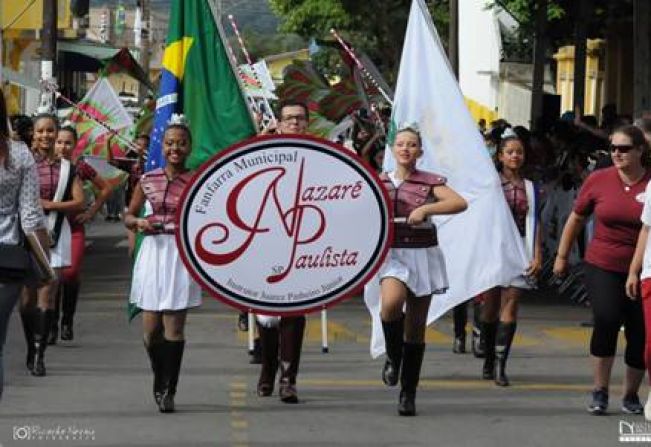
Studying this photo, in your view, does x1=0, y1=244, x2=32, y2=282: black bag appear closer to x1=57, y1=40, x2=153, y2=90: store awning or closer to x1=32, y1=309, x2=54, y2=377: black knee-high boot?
x1=32, y1=309, x2=54, y2=377: black knee-high boot

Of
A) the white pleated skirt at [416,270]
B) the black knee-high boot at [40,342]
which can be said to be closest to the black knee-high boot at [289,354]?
the white pleated skirt at [416,270]

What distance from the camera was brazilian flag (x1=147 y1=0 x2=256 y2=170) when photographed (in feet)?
44.0

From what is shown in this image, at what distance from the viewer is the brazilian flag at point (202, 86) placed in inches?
528

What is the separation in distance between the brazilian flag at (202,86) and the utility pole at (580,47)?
17694 mm

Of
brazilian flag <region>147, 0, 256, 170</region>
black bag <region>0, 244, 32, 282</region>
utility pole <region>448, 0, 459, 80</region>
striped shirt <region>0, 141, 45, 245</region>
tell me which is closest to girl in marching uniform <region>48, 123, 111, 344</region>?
brazilian flag <region>147, 0, 256, 170</region>

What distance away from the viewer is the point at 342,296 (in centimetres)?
1103

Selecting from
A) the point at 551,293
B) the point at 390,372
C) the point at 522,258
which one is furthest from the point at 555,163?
the point at 390,372

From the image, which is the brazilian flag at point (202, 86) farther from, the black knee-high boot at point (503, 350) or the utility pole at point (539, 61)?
the utility pole at point (539, 61)

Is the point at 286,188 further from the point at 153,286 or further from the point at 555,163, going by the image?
the point at 555,163

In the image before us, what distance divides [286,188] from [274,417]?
139 cm

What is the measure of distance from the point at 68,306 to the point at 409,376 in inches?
190

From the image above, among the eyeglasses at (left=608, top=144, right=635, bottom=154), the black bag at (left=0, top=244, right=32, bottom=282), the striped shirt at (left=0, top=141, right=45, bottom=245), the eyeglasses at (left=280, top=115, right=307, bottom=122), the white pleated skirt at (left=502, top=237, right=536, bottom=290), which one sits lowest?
the white pleated skirt at (left=502, top=237, right=536, bottom=290)

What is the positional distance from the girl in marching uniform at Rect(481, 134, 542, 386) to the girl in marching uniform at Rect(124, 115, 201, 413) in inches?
106

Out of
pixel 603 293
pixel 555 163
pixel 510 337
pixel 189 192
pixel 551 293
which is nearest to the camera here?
pixel 189 192
